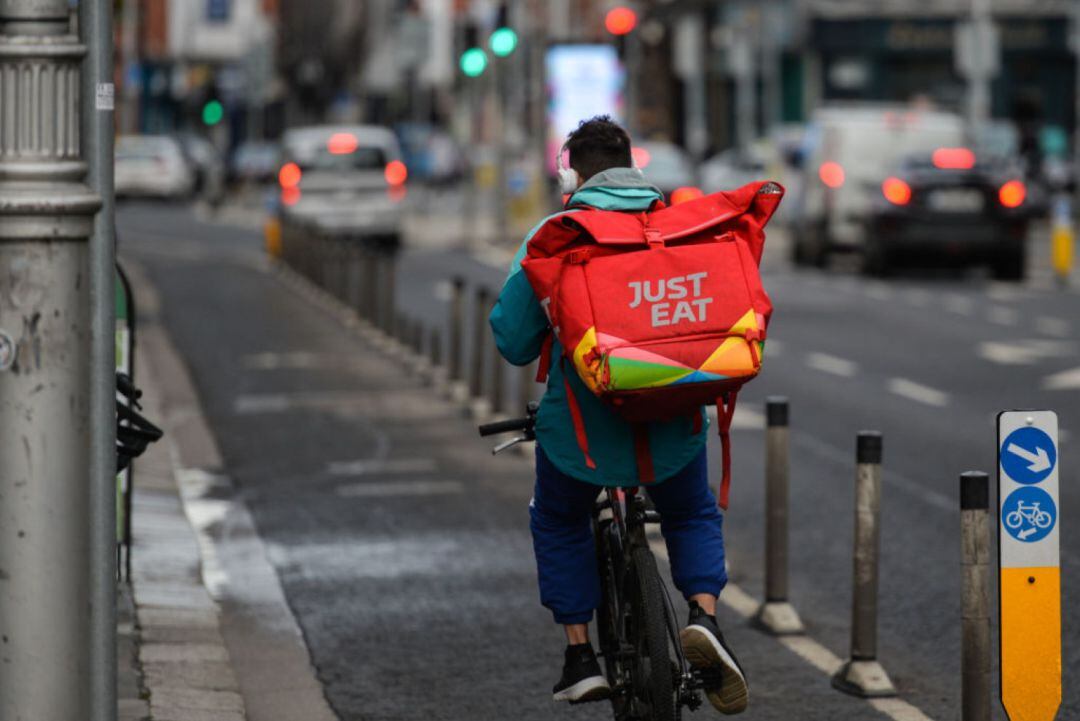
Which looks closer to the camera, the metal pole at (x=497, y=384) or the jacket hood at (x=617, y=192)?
the jacket hood at (x=617, y=192)

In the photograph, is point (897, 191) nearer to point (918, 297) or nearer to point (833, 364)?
point (918, 297)

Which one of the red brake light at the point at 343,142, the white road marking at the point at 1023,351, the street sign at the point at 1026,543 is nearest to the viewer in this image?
the street sign at the point at 1026,543

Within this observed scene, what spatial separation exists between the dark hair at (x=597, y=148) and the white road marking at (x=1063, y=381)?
438 inches

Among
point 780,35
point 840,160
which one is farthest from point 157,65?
point 840,160

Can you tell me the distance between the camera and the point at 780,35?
204 feet

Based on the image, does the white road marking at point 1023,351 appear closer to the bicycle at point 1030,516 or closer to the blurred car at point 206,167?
the bicycle at point 1030,516

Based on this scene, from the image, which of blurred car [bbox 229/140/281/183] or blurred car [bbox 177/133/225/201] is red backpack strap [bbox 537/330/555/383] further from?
blurred car [bbox 229/140/281/183]

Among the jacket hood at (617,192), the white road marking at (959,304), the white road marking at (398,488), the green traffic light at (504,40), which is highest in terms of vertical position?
the green traffic light at (504,40)

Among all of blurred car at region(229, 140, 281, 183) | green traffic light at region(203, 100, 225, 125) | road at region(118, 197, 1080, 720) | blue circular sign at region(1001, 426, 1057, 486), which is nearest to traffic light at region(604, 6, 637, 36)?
road at region(118, 197, 1080, 720)

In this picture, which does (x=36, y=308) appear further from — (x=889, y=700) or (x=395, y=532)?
(x=395, y=532)

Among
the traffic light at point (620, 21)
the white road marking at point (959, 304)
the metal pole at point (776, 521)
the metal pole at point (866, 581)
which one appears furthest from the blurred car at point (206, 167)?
the metal pole at point (866, 581)

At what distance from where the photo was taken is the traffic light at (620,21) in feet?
104

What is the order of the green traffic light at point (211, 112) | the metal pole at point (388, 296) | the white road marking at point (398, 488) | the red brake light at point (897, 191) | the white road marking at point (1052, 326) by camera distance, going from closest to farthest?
the white road marking at point (398, 488)
the metal pole at point (388, 296)
the white road marking at point (1052, 326)
the red brake light at point (897, 191)
the green traffic light at point (211, 112)

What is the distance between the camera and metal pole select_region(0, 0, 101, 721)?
4918 millimetres
